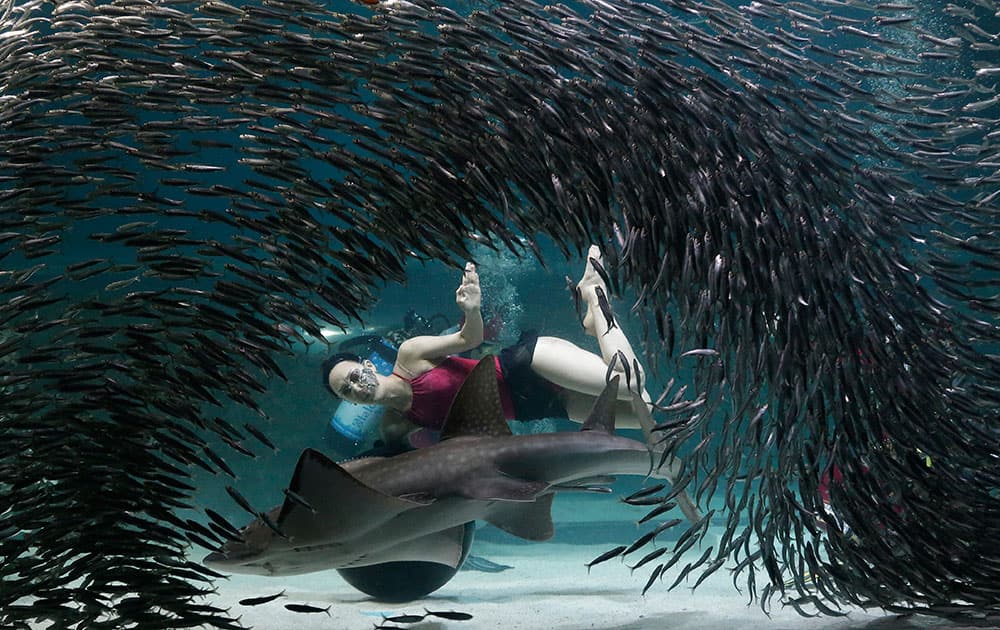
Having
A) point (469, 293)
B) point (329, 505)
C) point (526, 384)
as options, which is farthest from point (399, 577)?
point (329, 505)

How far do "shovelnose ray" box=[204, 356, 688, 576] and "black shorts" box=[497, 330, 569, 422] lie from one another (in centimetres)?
202

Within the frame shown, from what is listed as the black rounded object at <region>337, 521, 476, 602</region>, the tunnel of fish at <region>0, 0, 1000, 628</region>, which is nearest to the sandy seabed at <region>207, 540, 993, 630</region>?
the black rounded object at <region>337, 521, 476, 602</region>

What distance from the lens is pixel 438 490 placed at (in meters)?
4.15

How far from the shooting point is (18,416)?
375 centimetres

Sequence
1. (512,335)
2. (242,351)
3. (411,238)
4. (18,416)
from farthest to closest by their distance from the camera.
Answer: (512,335) < (411,238) < (242,351) < (18,416)

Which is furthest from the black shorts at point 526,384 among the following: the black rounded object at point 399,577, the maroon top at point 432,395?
the black rounded object at point 399,577

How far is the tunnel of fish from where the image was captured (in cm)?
380

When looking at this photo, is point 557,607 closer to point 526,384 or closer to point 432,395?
point 526,384

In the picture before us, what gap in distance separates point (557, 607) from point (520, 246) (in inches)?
161

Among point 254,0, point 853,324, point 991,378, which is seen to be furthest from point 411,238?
point 991,378

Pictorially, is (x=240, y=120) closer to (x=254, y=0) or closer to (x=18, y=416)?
(x=254, y=0)

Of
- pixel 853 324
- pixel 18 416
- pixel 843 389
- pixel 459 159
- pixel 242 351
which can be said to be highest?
pixel 459 159

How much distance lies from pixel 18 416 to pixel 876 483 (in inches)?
193

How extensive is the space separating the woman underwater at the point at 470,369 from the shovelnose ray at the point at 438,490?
109 cm
